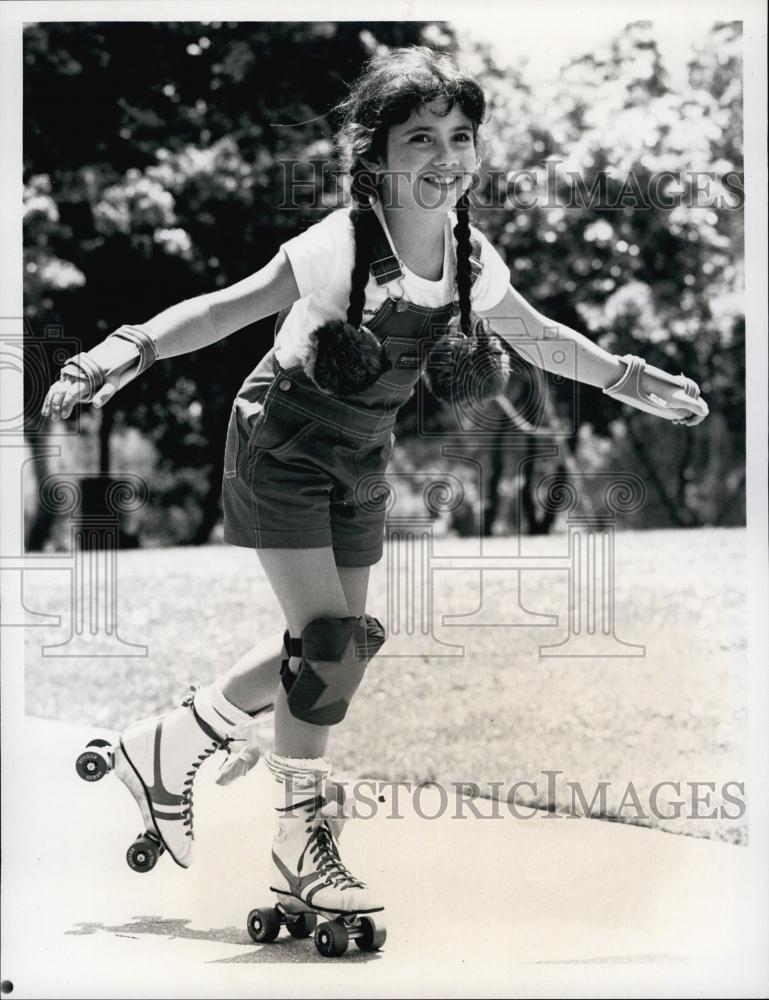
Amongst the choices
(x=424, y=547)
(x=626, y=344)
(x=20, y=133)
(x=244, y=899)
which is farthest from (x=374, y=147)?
(x=626, y=344)

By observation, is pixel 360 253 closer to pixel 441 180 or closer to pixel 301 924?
pixel 441 180

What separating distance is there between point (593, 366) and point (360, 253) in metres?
0.74

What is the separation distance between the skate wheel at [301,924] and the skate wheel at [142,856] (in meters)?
0.39

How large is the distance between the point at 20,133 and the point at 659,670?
344 cm

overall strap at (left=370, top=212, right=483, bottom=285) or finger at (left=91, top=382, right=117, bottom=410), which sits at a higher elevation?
overall strap at (left=370, top=212, right=483, bottom=285)

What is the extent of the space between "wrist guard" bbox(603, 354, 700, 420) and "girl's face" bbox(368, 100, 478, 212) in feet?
2.23

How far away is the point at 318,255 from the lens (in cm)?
328

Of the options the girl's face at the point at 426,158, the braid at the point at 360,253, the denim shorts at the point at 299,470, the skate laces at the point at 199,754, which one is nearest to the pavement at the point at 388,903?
the skate laces at the point at 199,754

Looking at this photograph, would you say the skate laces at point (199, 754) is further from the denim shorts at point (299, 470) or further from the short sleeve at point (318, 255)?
the short sleeve at point (318, 255)

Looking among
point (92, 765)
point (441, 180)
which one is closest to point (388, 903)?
point (92, 765)

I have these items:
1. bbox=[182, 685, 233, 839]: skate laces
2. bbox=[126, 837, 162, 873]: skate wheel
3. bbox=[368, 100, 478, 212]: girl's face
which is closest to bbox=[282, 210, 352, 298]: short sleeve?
bbox=[368, 100, 478, 212]: girl's face

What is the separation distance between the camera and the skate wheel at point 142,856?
338 centimetres

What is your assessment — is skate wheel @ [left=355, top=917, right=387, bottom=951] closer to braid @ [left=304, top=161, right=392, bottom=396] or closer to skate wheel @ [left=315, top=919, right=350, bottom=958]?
skate wheel @ [left=315, top=919, right=350, bottom=958]

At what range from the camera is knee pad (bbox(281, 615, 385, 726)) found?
3.17m
